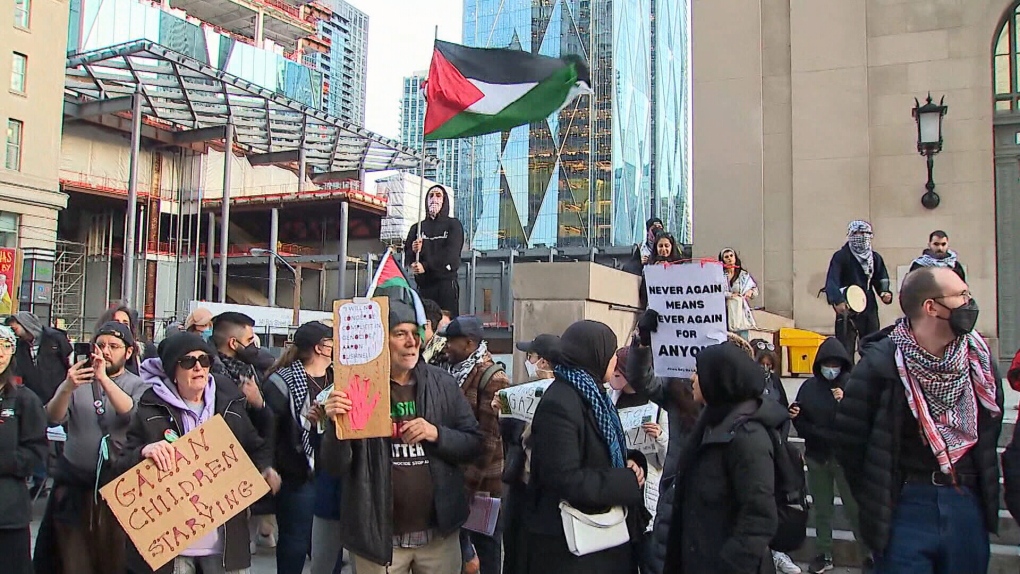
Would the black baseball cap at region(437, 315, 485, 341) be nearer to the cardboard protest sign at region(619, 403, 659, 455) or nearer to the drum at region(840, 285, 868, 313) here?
the cardboard protest sign at region(619, 403, 659, 455)

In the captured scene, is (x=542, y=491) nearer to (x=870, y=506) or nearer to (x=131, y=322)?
(x=870, y=506)

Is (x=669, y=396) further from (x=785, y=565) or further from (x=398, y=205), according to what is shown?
(x=398, y=205)

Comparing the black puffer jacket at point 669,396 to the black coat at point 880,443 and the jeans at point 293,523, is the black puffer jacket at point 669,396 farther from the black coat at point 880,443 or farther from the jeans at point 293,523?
the jeans at point 293,523

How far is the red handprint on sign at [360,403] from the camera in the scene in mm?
4000

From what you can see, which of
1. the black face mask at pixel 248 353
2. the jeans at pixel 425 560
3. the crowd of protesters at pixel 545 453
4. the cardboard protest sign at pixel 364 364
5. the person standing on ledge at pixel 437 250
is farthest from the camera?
the person standing on ledge at pixel 437 250

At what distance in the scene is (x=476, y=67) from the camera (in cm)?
950

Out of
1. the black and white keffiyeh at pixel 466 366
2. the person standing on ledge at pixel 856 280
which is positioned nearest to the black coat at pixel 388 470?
the black and white keffiyeh at pixel 466 366

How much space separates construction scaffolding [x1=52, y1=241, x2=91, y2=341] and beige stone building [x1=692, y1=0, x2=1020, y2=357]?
40148mm

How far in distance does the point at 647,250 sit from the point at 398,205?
46570mm

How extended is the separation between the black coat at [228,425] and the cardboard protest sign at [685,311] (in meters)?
2.54

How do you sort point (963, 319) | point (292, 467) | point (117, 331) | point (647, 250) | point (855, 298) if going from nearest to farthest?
point (963, 319), point (117, 331), point (292, 467), point (647, 250), point (855, 298)

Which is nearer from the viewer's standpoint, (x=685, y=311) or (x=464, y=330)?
(x=685, y=311)

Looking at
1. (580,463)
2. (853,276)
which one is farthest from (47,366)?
(853,276)

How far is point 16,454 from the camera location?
4.51 m
